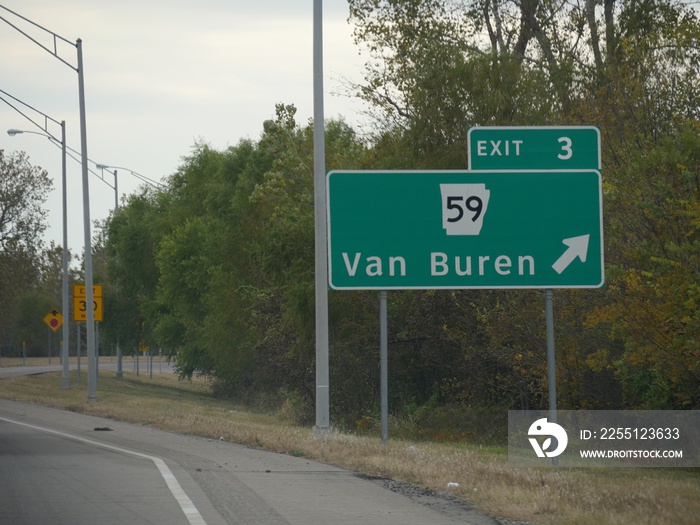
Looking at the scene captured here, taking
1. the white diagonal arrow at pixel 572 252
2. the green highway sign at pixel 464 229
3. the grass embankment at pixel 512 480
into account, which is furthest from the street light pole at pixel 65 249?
the white diagonal arrow at pixel 572 252

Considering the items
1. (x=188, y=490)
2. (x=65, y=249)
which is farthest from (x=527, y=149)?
(x=65, y=249)

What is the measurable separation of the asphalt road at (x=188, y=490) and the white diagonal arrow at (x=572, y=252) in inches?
178

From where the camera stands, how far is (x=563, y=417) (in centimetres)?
2414

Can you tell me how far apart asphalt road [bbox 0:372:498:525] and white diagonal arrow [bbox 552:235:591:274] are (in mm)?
4531

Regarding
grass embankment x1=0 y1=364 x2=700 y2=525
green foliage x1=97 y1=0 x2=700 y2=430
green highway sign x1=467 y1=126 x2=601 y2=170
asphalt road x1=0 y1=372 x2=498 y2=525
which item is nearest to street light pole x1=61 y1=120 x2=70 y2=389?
green foliage x1=97 y1=0 x2=700 y2=430

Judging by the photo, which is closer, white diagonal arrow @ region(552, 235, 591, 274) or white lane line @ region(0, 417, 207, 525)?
white lane line @ region(0, 417, 207, 525)

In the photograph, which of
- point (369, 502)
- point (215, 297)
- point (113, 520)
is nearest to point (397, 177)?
point (369, 502)

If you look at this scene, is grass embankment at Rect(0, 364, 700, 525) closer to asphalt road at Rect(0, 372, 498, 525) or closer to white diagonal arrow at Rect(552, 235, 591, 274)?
asphalt road at Rect(0, 372, 498, 525)

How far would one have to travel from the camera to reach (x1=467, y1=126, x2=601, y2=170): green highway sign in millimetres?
17516

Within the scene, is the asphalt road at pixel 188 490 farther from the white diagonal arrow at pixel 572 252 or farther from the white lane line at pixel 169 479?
the white diagonal arrow at pixel 572 252

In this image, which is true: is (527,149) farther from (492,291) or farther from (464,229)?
(492,291)

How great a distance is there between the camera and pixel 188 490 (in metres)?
12.6

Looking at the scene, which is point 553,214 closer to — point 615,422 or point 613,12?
point 615,422

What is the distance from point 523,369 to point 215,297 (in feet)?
65.4
